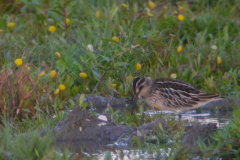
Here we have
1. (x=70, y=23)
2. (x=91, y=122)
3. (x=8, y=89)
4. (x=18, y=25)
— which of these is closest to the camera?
(x=91, y=122)

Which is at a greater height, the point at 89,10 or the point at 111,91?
the point at 89,10

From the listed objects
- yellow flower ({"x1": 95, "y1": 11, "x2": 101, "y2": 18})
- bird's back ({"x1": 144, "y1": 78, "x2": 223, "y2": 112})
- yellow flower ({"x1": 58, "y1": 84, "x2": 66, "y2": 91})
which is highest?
yellow flower ({"x1": 95, "y1": 11, "x2": 101, "y2": 18})

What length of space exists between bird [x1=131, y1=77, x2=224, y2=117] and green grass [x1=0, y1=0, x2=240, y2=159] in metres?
0.52

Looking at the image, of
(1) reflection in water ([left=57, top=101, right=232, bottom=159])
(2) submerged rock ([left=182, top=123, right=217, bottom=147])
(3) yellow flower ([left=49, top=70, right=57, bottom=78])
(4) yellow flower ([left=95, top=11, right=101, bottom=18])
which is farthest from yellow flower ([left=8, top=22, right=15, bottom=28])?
(2) submerged rock ([left=182, top=123, right=217, bottom=147])

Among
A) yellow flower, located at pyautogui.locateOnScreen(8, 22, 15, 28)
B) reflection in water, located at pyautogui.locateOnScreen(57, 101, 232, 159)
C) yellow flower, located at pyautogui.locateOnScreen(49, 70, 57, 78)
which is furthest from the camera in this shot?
yellow flower, located at pyautogui.locateOnScreen(8, 22, 15, 28)

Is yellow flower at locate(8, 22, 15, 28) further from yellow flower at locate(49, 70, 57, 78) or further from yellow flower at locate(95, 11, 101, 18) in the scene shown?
yellow flower at locate(49, 70, 57, 78)

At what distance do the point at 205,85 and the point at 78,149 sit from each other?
334cm

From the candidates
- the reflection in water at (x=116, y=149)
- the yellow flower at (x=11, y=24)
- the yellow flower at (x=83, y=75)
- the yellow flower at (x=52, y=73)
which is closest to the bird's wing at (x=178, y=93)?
the reflection in water at (x=116, y=149)

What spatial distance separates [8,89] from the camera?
6277 millimetres

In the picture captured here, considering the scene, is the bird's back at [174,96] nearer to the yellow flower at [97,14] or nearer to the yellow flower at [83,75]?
the yellow flower at [83,75]

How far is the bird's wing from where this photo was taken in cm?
696

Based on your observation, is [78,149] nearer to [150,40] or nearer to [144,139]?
[144,139]

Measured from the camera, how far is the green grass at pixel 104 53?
6492 mm

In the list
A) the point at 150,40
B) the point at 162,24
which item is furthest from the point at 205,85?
the point at 162,24
